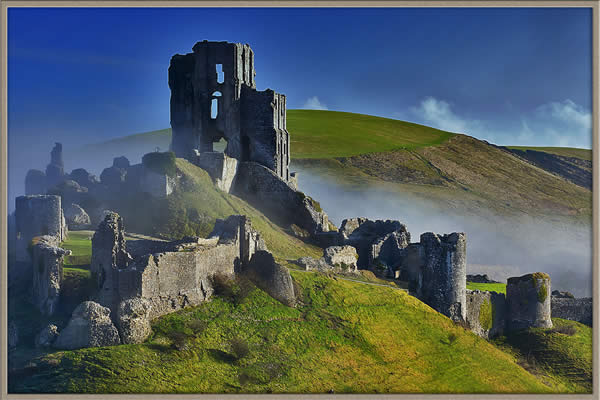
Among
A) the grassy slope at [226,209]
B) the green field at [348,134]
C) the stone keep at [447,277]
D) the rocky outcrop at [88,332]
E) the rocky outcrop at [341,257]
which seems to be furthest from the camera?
the green field at [348,134]

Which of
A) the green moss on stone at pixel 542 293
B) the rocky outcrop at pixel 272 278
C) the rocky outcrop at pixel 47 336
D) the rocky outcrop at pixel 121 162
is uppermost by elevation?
the rocky outcrop at pixel 121 162

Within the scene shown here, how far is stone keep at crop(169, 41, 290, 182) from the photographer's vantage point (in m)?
59.6

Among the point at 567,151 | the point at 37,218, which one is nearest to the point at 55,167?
the point at 37,218

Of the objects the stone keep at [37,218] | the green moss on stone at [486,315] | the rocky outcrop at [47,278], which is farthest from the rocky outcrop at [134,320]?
the green moss on stone at [486,315]

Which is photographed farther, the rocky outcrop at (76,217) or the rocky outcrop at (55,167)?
the rocky outcrop at (55,167)

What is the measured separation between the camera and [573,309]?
4591 cm

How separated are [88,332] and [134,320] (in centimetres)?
161

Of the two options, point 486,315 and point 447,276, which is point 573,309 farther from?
point 447,276

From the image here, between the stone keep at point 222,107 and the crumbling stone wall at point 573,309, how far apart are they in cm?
2545

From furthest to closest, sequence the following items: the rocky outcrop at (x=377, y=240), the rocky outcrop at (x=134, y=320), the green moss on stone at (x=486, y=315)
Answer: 1. the rocky outcrop at (x=377, y=240)
2. the green moss on stone at (x=486, y=315)
3. the rocky outcrop at (x=134, y=320)

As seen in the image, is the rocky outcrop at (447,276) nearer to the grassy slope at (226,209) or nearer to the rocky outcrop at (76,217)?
the grassy slope at (226,209)

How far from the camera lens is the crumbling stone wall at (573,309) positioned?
150ft

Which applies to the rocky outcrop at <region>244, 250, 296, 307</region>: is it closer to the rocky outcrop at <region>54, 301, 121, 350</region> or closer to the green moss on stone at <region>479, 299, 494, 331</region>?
the rocky outcrop at <region>54, 301, 121, 350</region>

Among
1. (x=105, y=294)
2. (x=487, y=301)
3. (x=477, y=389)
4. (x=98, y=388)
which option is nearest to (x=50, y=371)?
(x=98, y=388)
